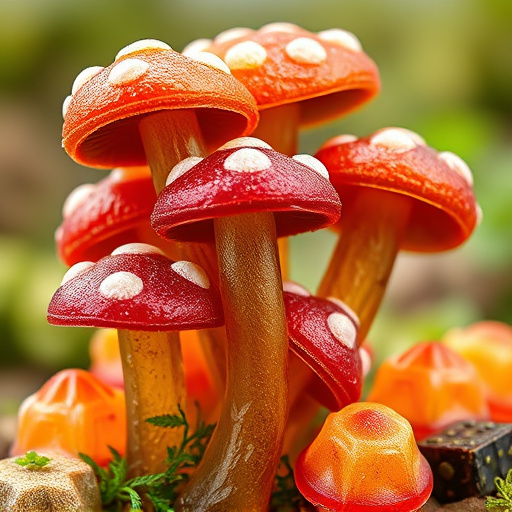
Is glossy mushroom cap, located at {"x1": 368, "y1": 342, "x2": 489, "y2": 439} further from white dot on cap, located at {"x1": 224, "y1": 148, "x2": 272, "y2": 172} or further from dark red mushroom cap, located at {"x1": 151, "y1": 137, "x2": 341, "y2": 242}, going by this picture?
white dot on cap, located at {"x1": 224, "y1": 148, "x2": 272, "y2": 172}

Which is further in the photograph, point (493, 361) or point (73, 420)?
point (493, 361)

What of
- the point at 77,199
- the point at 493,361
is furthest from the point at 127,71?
the point at 493,361

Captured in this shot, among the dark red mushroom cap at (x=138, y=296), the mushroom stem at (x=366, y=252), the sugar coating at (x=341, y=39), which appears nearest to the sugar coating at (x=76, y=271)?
the dark red mushroom cap at (x=138, y=296)

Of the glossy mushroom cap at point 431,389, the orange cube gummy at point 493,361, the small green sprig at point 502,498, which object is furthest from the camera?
the orange cube gummy at point 493,361

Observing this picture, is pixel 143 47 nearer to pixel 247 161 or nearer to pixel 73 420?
pixel 247 161

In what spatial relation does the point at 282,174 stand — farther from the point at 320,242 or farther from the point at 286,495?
the point at 320,242

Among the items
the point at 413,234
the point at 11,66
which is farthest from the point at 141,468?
the point at 11,66

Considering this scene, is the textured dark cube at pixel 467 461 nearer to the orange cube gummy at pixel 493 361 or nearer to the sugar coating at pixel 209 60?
the orange cube gummy at pixel 493 361
